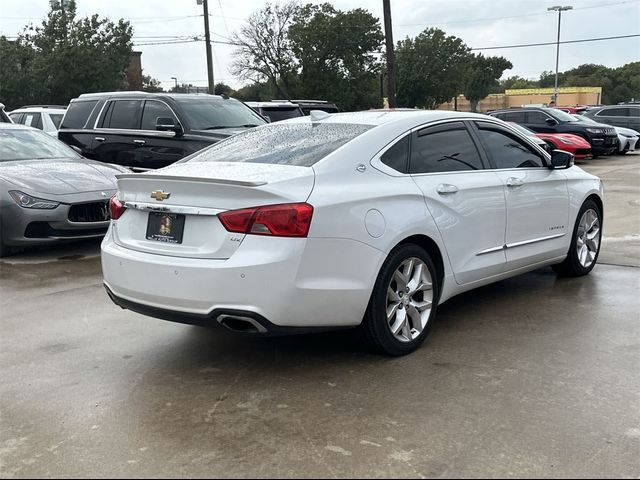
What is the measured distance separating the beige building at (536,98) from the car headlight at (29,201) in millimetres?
69045

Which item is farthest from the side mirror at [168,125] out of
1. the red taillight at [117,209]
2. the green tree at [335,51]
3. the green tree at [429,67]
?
the green tree at [429,67]

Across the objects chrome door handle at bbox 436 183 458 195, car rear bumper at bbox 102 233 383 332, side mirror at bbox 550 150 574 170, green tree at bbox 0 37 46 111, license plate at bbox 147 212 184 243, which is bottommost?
car rear bumper at bbox 102 233 383 332

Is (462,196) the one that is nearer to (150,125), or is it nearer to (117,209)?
(117,209)

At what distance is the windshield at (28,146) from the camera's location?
8.45m

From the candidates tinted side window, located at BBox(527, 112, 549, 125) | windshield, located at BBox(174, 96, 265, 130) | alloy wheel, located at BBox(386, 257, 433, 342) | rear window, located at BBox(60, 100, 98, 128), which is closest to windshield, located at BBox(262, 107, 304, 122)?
windshield, located at BBox(174, 96, 265, 130)

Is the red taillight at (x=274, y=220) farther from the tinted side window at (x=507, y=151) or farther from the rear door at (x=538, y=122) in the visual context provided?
the rear door at (x=538, y=122)

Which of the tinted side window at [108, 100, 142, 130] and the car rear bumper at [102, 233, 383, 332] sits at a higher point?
the tinted side window at [108, 100, 142, 130]

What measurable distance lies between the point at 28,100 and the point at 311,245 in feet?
140

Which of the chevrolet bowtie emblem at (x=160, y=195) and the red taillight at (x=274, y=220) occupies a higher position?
the chevrolet bowtie emblem at (x=160, y=195)

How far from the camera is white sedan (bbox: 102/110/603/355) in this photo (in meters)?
3.66

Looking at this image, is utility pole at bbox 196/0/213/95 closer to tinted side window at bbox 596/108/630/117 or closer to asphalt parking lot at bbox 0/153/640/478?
tinted side window at bbox 596/108/630/117

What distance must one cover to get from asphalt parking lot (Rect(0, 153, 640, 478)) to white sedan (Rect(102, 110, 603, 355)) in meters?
0.37

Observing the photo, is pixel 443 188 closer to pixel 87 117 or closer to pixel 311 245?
pixel 311 245

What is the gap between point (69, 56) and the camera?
4012 cm
